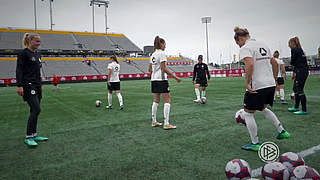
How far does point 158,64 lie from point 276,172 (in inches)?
142

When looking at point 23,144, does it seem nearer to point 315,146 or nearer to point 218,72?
point 315,146

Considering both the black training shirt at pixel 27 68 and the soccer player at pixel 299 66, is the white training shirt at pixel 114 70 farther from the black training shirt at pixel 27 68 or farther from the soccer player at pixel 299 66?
the soccer player at pixel 299 66

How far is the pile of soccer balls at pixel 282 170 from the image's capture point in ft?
7.20

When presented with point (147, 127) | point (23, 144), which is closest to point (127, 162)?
point (147, 127)

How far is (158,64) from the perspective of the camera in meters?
5.41

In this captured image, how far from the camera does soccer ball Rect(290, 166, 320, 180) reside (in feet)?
7.07

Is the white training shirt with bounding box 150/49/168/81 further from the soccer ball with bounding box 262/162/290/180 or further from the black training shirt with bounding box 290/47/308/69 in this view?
the black training shirt with bounding box 290/47/308/69

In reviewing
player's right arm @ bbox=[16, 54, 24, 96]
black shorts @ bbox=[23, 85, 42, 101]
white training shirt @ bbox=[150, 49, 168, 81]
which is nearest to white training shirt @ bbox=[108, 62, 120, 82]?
white training shirt @ bbox=[150, 49, 168, 81]

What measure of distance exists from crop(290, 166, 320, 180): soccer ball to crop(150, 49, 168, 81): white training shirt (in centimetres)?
355

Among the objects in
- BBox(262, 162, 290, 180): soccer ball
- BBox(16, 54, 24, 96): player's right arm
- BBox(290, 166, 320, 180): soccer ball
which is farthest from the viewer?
BBox(16, 54, 24, 96): player's right arm

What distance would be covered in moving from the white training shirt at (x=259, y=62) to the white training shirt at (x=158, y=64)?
81.9 inches

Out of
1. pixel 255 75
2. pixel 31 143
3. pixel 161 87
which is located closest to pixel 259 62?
pixel 255 75

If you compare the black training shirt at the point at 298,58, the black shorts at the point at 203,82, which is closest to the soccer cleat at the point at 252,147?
the black training shirt at the point at 298,58

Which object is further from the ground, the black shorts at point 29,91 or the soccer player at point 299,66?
the soccer player at point 299,66
